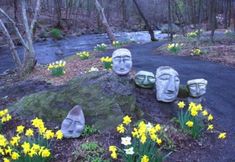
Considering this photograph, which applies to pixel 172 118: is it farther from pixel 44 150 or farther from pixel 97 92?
pixel 44 150

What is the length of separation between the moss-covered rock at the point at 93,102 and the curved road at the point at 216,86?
132cm

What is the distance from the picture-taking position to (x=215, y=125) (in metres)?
5.69

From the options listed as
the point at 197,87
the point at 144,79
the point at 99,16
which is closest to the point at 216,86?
the point at 197,87

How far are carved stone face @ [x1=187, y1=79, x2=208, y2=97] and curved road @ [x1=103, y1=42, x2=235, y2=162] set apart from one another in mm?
537

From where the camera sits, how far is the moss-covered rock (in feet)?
17.3

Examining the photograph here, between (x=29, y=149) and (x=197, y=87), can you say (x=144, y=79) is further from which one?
(x=29, y=149)

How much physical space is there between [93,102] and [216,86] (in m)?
3.15

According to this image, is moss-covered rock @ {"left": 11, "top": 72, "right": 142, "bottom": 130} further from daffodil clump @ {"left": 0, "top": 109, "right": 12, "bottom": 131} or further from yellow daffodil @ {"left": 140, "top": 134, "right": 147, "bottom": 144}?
yellow daffodil @ {"left": 140, "top": 134, "right": 147, "bottom": 144}

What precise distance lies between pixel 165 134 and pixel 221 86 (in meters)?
3.07

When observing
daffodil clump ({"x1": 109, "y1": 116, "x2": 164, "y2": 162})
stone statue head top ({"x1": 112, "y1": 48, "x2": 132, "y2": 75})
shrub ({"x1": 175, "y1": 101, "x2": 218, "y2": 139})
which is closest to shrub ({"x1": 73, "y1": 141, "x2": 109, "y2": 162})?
daffodil clump ({"x1": 109, "y1": 116, "x2": 164, "y2": 162})

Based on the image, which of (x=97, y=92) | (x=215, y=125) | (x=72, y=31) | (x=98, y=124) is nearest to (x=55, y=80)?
(x=97, y=92)

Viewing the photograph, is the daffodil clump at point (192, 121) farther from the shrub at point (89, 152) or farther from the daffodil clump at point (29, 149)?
the daffodil clump at point (29, 149)

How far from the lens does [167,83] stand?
5.55 metres

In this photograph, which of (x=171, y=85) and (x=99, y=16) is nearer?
(x=171, y=85)
